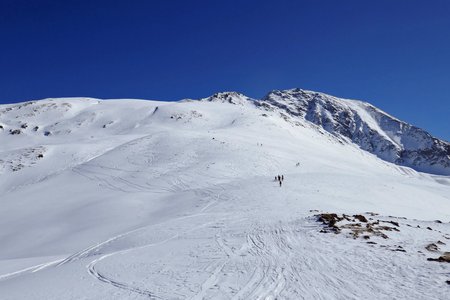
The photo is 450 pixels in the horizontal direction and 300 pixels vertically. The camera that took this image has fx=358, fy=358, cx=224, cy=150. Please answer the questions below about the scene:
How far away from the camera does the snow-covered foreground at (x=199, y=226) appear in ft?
30.4

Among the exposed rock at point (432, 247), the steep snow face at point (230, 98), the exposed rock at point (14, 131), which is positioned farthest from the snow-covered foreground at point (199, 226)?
the steep snow face at point (230, 98)

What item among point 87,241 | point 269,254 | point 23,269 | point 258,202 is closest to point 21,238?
point 87,241

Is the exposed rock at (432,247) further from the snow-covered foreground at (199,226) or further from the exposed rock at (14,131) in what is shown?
the exposed rock at (14,131)

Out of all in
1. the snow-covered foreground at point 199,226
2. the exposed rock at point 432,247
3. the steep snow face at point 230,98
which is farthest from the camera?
the steep snow face at point 230,98

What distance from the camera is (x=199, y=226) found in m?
18.2

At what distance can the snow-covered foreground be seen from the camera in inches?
365

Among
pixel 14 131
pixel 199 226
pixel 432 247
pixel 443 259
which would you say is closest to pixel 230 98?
pixel 14 131

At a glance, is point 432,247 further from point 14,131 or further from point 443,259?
point 14,131

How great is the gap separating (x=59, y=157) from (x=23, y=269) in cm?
3238

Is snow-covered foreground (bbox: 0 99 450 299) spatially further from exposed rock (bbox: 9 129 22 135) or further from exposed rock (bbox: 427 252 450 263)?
exposed rock (bbox: 9 129 22 135)

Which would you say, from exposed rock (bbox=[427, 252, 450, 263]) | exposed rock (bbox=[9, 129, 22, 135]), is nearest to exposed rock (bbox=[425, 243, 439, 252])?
exposed rock (bbox=[427, 252, 450, 263])

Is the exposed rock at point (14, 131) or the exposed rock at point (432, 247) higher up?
the exposed rock at point (14, 131)

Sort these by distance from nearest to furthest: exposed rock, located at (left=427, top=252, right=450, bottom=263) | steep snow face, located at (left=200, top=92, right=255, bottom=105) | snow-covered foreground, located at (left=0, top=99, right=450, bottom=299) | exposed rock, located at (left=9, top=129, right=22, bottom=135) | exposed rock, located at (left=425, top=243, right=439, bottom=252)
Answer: snow-covered foreground, located at (left=0, top=99, right=450, bottom=299)
exposed rock, located at (left=427, top=252, right=450, bottom=263)
exposed rock, located at (left=425, top=243, right=439, bottom=252)
exposed rock, located at (left=9, top=129, right=22, bottom=135)
steep snow face, located at (left=200, top=92, right=255, bottom=105)

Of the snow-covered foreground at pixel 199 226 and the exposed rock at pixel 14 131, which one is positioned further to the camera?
the exposed rock at pixel 14 131
